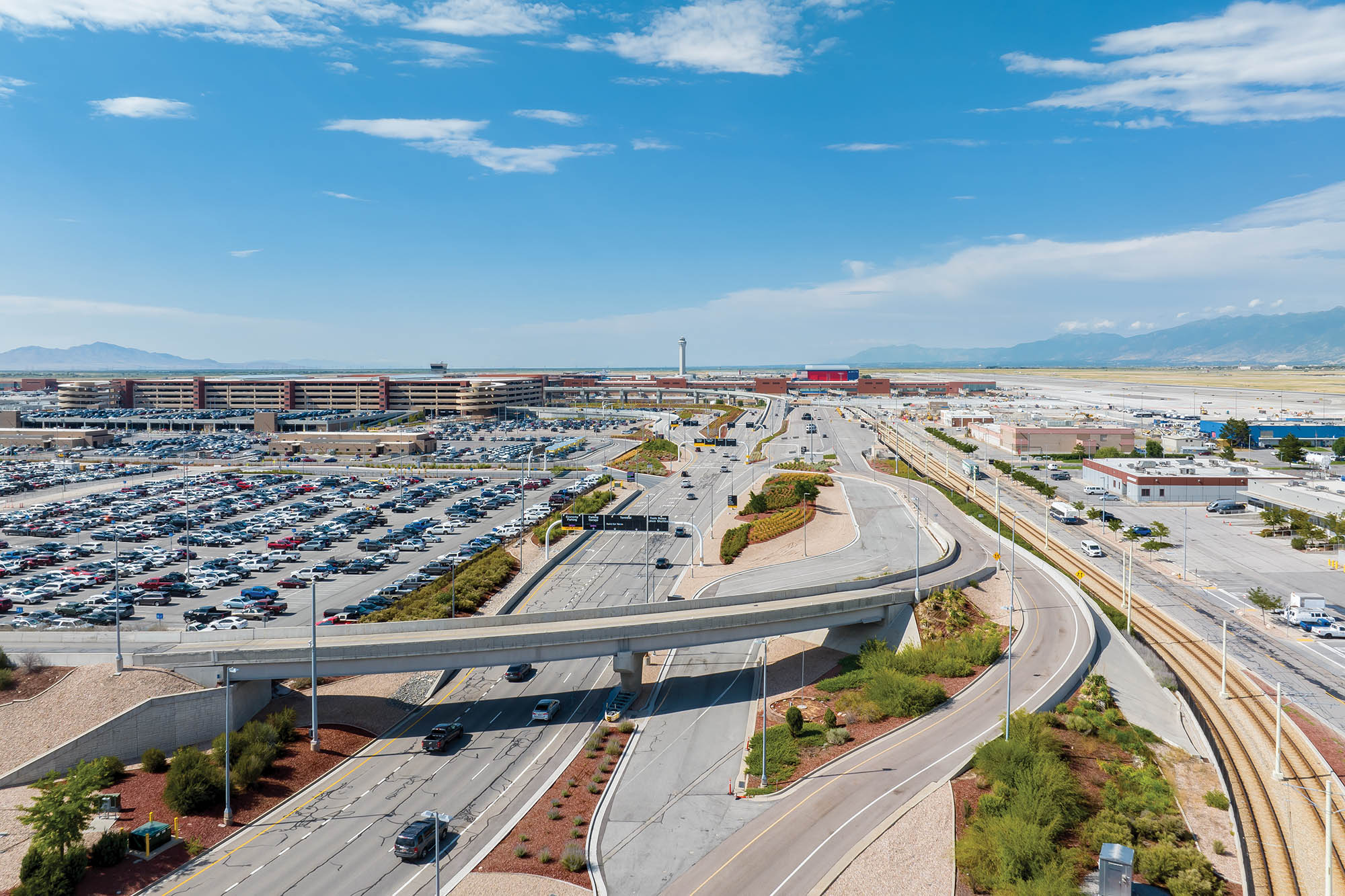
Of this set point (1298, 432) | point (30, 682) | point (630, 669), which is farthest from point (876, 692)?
point (1298, 432)

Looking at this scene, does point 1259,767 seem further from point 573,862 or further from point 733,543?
point 733,543

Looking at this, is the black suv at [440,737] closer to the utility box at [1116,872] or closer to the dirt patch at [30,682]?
the dirt patch at [30,682]

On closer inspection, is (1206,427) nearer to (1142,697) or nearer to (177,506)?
(1142,697)

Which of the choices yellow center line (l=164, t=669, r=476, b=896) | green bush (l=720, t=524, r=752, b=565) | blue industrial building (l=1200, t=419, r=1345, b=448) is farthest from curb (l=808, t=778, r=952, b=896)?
blue industrial building (l=1200, t=419, r=1345, b=448)

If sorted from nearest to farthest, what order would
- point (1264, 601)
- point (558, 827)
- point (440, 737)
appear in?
1. point (558, 827)
2. point (440, 737)
3. point (1264, 601)

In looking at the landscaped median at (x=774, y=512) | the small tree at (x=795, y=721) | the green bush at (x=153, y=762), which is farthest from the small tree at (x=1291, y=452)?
the green bush at (x=153, y=762)

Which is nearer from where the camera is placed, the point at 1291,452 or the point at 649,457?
the point at 1291,452
